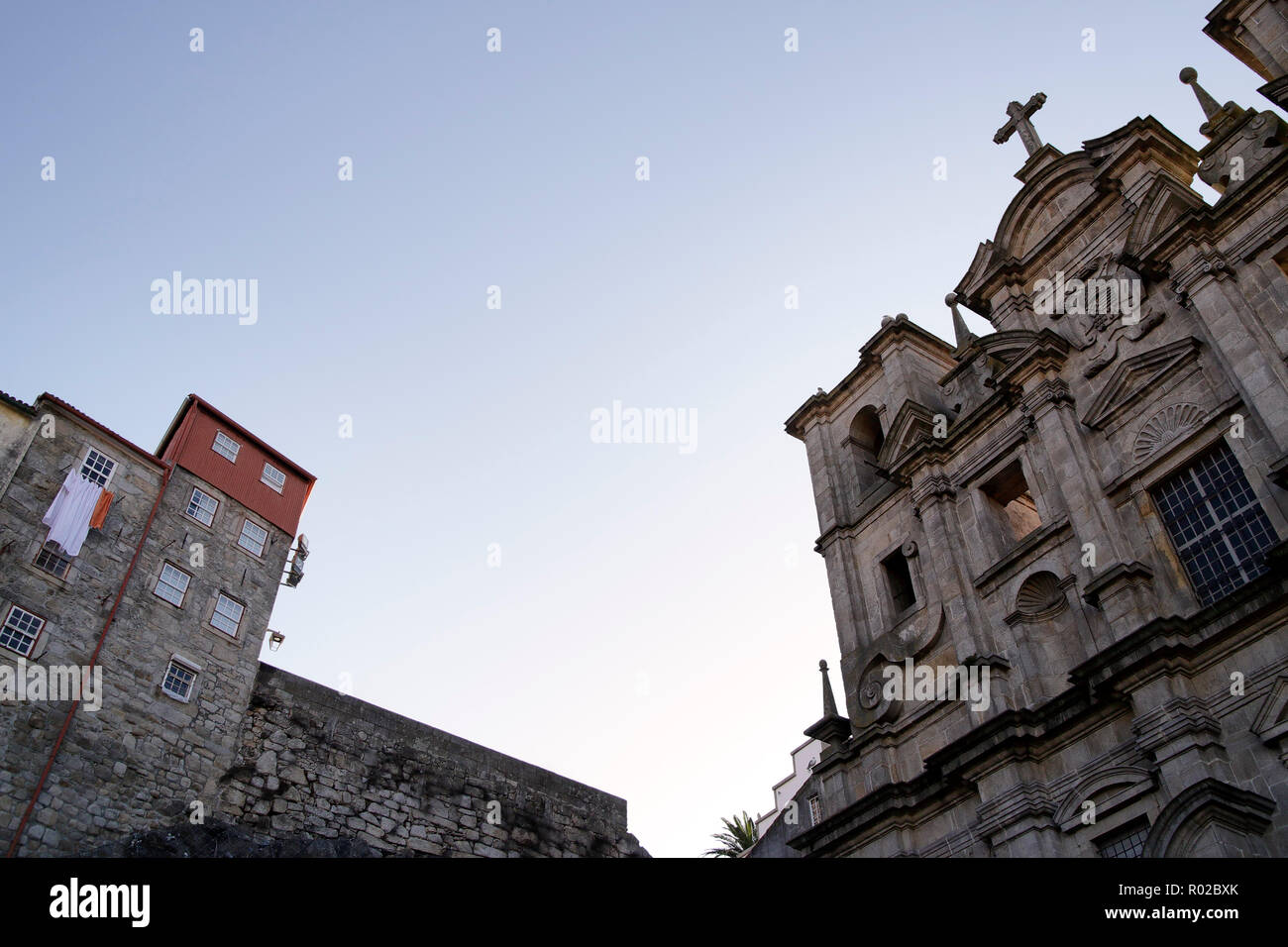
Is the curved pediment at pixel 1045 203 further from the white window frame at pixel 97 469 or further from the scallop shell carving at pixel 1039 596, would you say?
the white window frame at pixel 97 469

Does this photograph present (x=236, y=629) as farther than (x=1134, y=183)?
Yes

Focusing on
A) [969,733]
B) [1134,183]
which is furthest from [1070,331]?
[969,733]

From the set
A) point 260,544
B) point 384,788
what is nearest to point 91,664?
point 260,544

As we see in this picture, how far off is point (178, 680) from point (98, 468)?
5.67m

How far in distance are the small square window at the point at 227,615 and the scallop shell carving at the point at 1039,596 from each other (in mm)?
19388

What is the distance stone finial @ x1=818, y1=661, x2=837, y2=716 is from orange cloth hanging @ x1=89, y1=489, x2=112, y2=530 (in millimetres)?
17240

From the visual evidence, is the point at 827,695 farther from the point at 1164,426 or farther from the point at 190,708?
the point at 190,708

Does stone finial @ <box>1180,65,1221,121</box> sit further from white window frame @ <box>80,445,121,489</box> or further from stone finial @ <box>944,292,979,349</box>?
white window frame @ <box>80,445,121,489</box>

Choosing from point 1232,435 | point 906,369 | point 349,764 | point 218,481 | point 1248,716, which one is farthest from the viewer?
point 218,481

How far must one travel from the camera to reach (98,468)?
2511cm

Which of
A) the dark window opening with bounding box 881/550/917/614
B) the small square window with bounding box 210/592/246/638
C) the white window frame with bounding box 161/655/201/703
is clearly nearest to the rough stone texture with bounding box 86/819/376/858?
the white window frame with bounding box 161/655/201/703

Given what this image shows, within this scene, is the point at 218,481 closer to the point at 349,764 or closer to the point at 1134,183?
the point at 349,764
